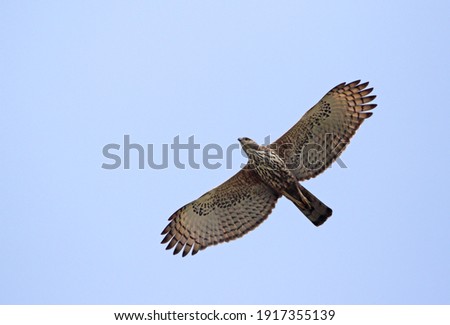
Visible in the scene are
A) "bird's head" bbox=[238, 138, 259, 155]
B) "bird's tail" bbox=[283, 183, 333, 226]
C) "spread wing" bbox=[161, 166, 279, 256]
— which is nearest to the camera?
"bird's tail" bbox=[283, 183, 333, 226]

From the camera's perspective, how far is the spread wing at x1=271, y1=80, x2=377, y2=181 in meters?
16.1

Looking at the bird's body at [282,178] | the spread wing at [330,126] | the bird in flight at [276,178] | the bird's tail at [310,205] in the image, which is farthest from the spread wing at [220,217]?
the spread wing at [330,126]

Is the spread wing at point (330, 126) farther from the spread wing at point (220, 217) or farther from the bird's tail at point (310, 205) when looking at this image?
the spread wing at point (220, 217)

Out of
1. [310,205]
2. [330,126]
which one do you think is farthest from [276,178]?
[330,126]

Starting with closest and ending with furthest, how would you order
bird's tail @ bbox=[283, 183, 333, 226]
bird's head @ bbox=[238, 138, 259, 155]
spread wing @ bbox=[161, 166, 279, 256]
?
bird's tail @ bbox=[283, 183, 333, 226] < bird's head @ bbox=[238, 138, 259, 155] < spread wing @ bbox=[161, 166, 279, 256]

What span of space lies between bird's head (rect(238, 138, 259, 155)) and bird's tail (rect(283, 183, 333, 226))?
3.18 ft

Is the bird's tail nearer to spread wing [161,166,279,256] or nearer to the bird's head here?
spread wing [161,166,279,256]

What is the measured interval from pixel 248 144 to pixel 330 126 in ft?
4.85

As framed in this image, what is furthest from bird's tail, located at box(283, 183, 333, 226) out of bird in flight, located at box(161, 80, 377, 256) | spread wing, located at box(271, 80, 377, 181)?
spread wing, located at box(271, 80, 377, 181)

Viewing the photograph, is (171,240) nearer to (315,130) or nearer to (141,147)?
(141,147)

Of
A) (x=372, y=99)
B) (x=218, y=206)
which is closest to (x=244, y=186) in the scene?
(x=218, y=206)

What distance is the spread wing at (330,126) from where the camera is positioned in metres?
16.1

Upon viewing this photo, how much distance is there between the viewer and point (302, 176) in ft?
53.2

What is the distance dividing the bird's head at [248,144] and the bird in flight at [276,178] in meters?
0.02
